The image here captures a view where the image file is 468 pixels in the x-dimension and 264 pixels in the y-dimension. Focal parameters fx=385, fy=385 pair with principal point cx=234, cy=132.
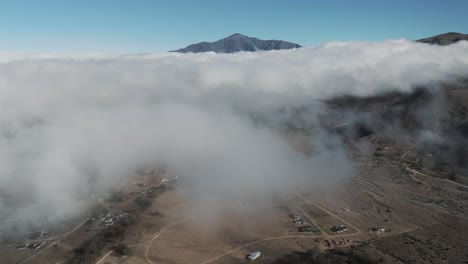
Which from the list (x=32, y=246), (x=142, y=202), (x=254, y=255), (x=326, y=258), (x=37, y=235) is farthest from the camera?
(x=142, y=202)

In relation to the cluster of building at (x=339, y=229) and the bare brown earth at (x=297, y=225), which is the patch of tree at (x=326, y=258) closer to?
the bare brown earth at (x=297, y=225)

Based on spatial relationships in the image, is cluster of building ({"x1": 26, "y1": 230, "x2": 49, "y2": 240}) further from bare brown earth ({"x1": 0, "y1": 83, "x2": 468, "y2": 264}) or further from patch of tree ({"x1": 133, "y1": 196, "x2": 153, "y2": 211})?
patch of tree ({"x1": 133, "y1": 196, "x2": 153, "y2": 211})

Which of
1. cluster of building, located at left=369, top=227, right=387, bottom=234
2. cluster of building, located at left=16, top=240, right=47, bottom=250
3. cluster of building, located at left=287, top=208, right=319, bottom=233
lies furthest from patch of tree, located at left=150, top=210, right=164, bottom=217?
cluster of building, located at left=369, top=227, right=387, bottom=234

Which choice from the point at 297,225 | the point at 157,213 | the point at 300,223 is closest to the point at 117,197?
the point at 157,213

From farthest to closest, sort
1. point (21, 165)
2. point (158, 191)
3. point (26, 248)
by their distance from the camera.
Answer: point (21, 165), point (158, 191), point (26, 248)

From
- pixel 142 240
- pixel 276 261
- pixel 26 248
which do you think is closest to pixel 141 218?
pixel 142 240

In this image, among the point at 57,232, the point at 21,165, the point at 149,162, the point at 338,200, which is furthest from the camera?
the point at 149,162

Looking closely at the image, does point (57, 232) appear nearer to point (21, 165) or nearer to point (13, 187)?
point (13, 187)

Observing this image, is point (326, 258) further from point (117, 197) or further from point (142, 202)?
point (117, 197)
